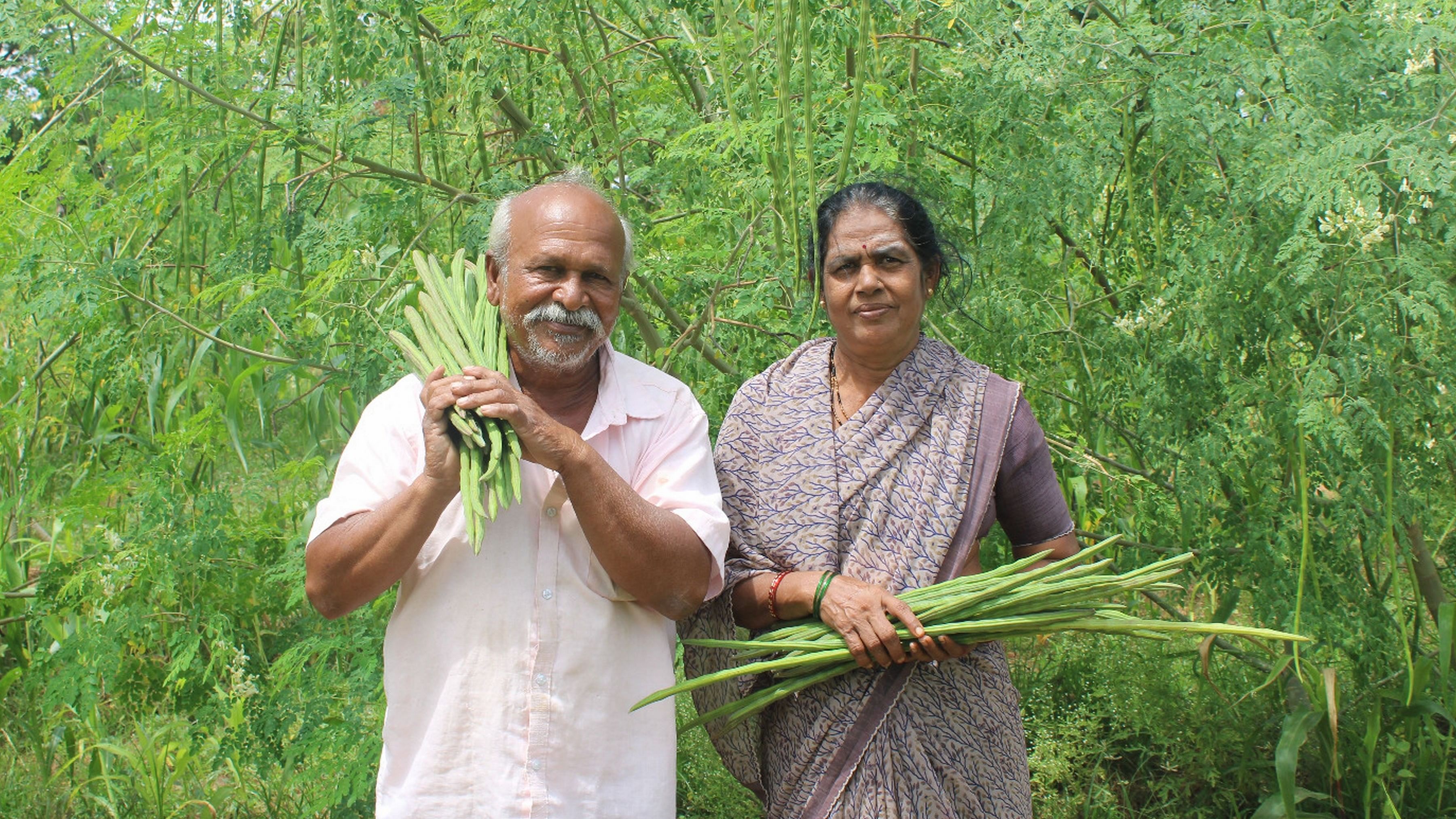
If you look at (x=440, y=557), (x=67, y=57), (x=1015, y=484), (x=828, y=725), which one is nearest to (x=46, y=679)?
(x=67, y=57)

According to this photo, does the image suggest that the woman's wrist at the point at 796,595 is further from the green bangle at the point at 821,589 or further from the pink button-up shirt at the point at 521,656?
the pink button-up shirt at the point at 521,656

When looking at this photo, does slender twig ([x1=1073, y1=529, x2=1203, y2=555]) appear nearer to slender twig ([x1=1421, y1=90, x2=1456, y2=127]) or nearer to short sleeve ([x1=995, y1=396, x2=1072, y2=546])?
short sleeve ([x1=995, y1=396, x2=1072, y2=546])

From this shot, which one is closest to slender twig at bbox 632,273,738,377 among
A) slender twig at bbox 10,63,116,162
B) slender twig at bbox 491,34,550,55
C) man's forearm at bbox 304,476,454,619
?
slender twig at bbox 491,34,550,55

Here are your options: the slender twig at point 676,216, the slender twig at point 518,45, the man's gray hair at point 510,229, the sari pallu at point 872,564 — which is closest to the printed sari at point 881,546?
the sari pallu at point 872,564

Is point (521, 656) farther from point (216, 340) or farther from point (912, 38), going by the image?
point (912, 38)

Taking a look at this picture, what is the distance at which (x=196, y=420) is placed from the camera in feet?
9.28

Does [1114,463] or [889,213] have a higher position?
[889,213]

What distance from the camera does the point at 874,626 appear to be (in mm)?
1782

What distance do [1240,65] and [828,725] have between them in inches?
59.5

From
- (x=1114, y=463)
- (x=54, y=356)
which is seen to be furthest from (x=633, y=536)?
(x=54, y=356)

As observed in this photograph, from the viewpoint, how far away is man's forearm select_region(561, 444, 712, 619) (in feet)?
5.38

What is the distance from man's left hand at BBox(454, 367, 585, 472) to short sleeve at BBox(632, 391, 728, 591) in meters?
0.18

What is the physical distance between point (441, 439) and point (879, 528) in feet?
2.48

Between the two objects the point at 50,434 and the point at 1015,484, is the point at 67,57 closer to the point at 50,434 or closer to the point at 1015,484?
the point at 50,434
